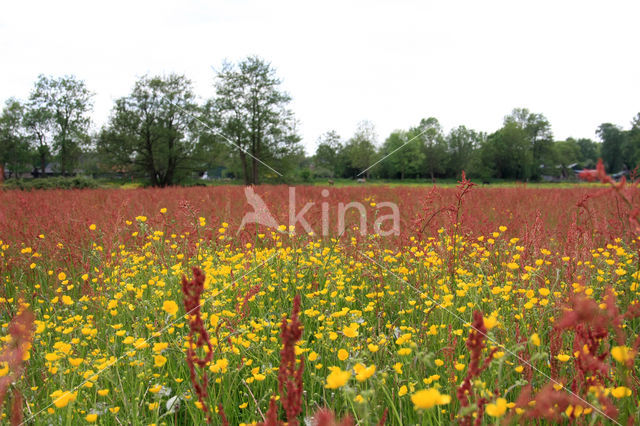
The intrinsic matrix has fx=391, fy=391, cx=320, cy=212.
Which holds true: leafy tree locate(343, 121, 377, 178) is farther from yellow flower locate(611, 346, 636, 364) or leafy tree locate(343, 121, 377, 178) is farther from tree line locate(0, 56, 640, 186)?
yellow flower locate(611, 346, 636, 364)

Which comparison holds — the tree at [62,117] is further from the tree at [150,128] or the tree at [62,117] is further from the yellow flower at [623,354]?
the yellow flower at [623,354]

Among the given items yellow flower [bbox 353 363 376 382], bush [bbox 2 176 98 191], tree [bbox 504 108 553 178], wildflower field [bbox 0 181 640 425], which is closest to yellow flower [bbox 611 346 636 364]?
wildflower field [bbox 0 181 640 425]

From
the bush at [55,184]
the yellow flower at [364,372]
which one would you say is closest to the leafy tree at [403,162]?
the bush at [55,184]

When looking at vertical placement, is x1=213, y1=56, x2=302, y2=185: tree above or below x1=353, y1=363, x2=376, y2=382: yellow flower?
above

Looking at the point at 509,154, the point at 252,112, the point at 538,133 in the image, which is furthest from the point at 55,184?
the point at 538,133

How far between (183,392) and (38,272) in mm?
2831

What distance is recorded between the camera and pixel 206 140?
31.7 metres

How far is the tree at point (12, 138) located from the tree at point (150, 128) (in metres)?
16.2

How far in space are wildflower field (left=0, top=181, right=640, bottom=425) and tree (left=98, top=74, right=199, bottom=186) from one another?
28.2 m

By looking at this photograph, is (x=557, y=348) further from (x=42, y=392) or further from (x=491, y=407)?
(x=42, y=392)

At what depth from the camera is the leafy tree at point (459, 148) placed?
126 ft

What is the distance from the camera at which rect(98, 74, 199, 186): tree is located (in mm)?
30516

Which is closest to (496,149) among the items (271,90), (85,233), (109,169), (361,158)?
(361,158)

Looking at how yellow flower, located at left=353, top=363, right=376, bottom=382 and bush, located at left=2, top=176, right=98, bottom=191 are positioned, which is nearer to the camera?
yellow flower, located at left=353, top=363, right=376, bottom=382
